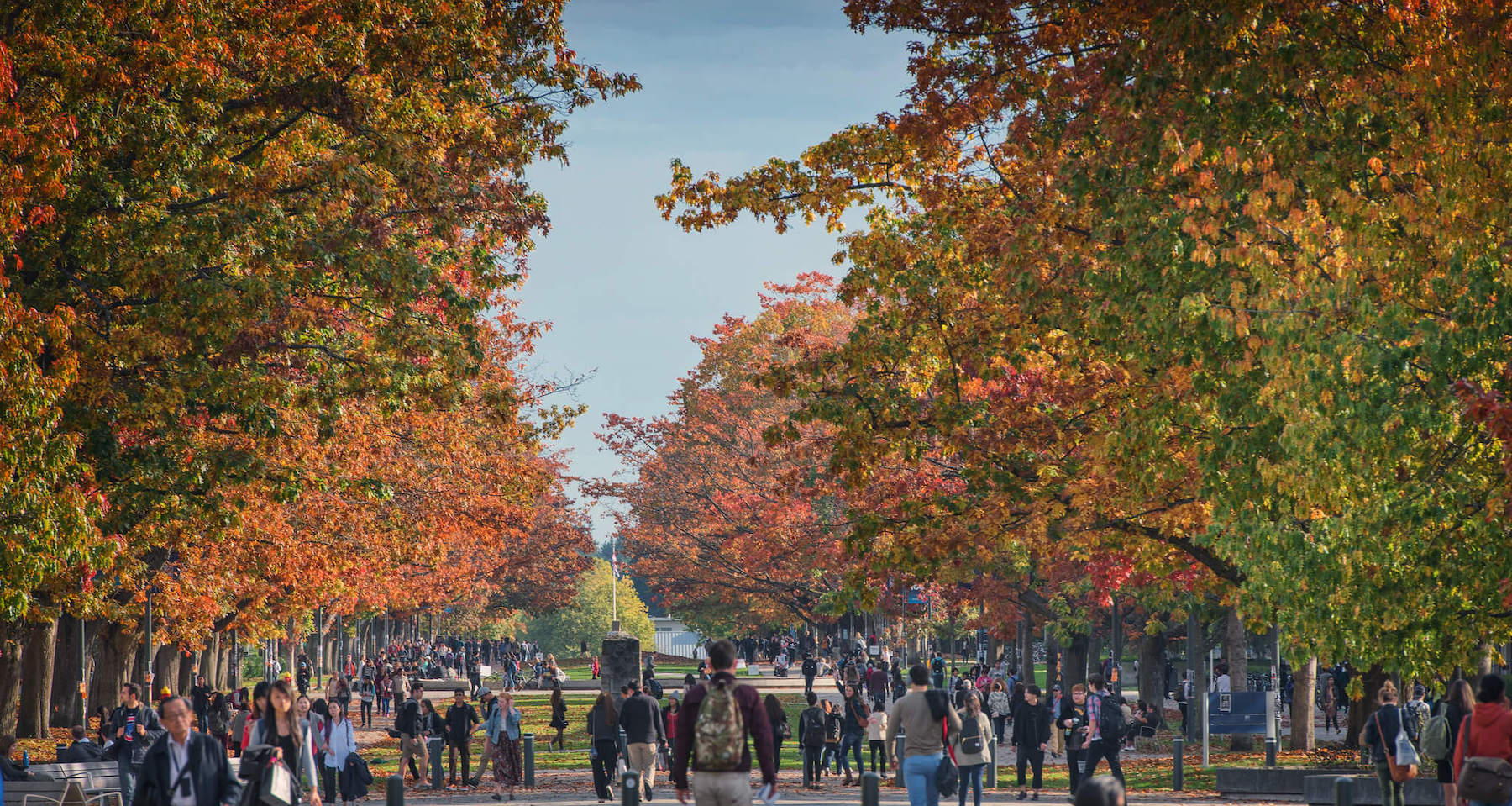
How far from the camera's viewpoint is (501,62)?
18422 mm

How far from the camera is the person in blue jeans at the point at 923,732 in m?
13.7

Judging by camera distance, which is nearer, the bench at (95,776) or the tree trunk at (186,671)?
the bench at (95,776)

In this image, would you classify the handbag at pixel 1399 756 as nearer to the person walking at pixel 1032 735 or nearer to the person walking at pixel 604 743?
the person walking at pixel 1032 735

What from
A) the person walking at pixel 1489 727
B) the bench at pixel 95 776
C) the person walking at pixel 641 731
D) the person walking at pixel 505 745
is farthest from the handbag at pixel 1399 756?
the bench at pixel 95 776

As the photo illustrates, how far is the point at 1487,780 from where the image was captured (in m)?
11.4

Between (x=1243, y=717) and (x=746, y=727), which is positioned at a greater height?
(x=746, y=727)

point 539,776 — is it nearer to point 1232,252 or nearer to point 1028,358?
point 1028,358

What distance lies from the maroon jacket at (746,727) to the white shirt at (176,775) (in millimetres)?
3071

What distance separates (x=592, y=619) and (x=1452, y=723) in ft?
375

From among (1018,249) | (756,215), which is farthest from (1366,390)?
(756,215)

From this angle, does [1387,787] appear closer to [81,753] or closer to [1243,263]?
[1243,263]

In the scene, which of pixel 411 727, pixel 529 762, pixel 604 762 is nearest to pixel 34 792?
pixel 604 762

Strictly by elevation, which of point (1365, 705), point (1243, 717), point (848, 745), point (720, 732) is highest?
point (720, 732)

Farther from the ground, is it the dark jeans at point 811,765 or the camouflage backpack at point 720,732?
the camouflage backpack at point 720,732
